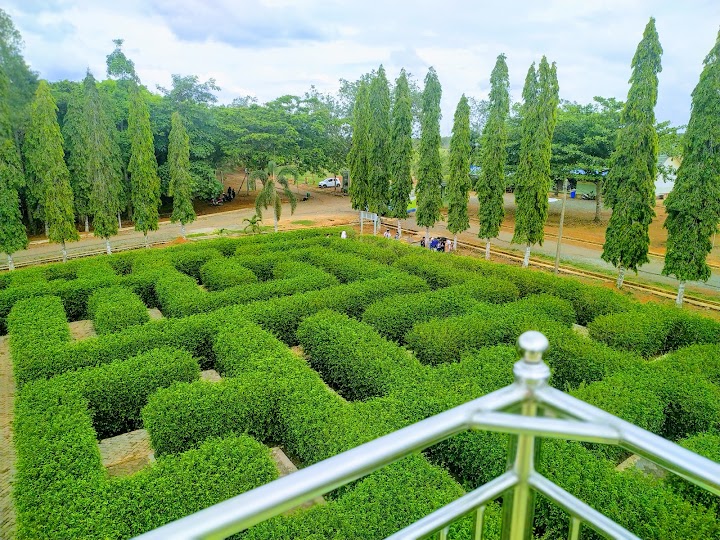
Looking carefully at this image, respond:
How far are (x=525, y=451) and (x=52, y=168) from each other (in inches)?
813

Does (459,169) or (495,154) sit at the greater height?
(495,154)

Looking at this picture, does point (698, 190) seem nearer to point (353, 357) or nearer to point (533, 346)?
point (353, 357)

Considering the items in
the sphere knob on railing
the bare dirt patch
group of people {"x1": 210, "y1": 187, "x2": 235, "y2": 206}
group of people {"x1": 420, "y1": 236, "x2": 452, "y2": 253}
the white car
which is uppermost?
the sphere knob on railing

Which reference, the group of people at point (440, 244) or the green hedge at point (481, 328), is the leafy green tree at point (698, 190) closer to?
the green hedge at point (481, 328)

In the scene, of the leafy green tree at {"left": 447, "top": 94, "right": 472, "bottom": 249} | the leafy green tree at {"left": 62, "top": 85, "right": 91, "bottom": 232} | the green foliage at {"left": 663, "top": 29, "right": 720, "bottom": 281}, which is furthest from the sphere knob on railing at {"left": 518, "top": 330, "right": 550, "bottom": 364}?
the leafy green tree at {"left": 62, "top": 85, "right": 91, "bottom": 232}

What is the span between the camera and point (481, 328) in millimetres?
9312

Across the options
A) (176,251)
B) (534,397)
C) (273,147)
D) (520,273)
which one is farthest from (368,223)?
(534,397)

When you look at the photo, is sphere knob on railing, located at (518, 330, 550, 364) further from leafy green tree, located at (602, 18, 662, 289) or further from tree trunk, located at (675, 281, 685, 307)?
leafy green tree, located at (602, 18, 662, 289)

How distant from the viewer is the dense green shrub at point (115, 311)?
990 centimetres

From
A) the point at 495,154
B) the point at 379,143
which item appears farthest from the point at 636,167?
the point at 379,143

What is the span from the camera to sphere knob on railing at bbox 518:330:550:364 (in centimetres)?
114

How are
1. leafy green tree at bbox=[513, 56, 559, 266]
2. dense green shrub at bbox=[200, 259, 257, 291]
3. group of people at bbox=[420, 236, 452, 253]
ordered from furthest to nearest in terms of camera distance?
group of people at bbox=[420, 236, 452, 253], leafy green tree at bbox=[513, 56, 559, 266], dense green shrub at bbox=[200, 259, 257, 291]

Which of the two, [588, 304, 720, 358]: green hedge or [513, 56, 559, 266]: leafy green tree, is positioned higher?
[513, 56, 559, 266]: leafy green tree

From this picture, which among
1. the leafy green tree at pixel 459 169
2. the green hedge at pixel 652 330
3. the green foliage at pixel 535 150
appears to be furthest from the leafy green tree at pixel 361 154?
the green hedge at pixel 652 330
